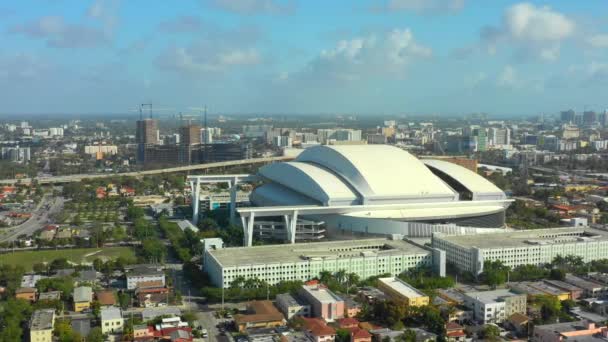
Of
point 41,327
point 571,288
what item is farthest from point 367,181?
point 41,327

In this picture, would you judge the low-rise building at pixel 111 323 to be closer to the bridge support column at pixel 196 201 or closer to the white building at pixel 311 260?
the white building at pixel 311 260

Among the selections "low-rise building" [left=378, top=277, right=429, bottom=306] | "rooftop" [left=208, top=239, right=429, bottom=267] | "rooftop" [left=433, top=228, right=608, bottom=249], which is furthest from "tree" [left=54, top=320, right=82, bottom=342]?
"rooftop" [left=433, top=228, right=608, bottom=249]

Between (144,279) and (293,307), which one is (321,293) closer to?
(293,307)

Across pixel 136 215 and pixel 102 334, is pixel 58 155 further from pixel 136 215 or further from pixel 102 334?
pixel 102 334

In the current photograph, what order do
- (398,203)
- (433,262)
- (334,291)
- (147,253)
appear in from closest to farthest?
(334,291), (433,262), (147,253), (398,203)

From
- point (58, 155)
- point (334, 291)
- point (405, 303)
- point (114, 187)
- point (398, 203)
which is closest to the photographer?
point (405, 303)

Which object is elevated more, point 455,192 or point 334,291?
point 455,192

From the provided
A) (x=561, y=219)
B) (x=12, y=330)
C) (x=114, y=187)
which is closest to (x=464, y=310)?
(x=12, y=330)
